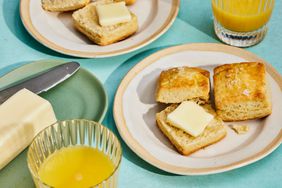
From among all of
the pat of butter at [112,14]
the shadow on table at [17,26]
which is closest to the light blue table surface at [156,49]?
the shadow on table at [17,26]

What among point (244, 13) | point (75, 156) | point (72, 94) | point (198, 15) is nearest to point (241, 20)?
point (244, 13)

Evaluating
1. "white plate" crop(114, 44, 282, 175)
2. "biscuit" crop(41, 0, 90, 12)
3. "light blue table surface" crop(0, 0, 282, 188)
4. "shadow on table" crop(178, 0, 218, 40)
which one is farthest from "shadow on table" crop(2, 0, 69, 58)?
"shadow on table" crop(178, 0, 218, 40)

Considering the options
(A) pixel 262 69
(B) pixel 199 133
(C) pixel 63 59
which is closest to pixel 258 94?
(A) pixel 262 69

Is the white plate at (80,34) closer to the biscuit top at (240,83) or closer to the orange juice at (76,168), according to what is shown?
the biscuit top at (240,83)

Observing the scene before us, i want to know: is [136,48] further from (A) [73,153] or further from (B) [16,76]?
(A) [73,153]

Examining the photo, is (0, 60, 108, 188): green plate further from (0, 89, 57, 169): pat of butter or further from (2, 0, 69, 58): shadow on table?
(2, 0, 69, 58): shadow on table

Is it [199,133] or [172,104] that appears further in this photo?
[172,104]
